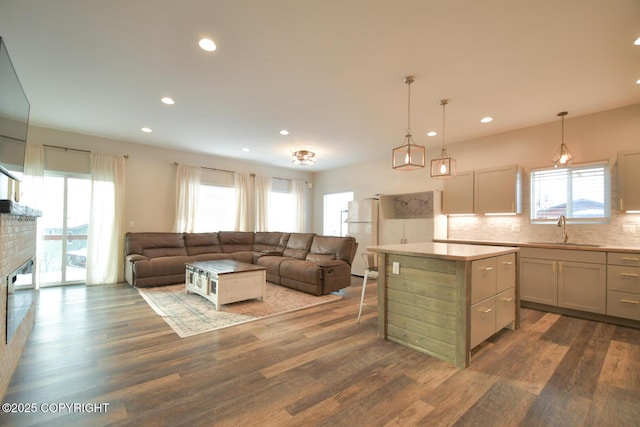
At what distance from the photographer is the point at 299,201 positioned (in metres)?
7.89

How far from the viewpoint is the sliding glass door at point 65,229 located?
4.67 metres

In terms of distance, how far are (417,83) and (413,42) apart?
0.73 m

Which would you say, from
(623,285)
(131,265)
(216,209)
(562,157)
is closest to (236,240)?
(216,209)

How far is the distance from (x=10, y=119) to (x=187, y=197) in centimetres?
393

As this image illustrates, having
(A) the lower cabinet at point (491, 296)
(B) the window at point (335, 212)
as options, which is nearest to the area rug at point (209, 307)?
(A) the lower cabinet at point (491, 296)

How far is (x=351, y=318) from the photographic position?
331 centimetres

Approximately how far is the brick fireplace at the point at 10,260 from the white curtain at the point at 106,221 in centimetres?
287

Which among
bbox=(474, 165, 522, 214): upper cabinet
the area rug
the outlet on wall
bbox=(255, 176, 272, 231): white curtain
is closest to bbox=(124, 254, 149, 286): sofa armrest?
the area rug

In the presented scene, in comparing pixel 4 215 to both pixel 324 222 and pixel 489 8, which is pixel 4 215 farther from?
pixel 324 222

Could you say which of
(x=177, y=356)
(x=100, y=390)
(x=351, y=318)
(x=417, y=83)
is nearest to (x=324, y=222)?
(x=351, y=318)

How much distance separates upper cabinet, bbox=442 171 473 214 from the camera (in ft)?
15.5

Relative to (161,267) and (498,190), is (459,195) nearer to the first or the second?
(498,190)

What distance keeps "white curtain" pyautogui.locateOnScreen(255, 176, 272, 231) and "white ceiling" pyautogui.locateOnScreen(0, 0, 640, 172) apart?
2.78 metres

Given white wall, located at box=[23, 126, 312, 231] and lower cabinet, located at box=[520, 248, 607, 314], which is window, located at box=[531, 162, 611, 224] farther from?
white wall, located at box=[23, 126, 312, 231]
